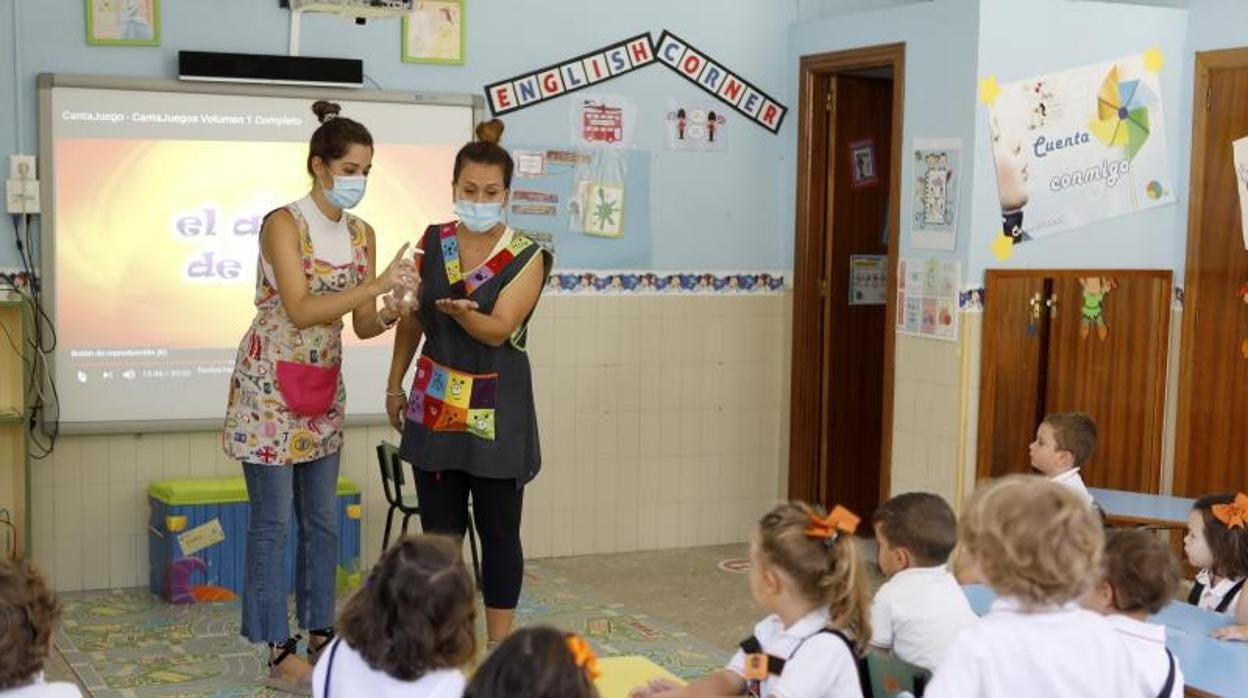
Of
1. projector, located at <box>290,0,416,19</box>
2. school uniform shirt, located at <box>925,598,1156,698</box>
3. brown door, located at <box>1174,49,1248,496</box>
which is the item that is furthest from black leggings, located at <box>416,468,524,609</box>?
brown door, located at <box>1174,49,1248,496</box>

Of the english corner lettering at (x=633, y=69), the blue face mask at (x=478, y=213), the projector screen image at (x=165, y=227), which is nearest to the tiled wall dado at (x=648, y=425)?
the projector screen image at (x=165, y=227)

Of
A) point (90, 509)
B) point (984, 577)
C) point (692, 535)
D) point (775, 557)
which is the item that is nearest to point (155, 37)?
point (90, 509)

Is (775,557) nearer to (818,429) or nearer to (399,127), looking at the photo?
(399,127)

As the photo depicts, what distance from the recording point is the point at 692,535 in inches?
284

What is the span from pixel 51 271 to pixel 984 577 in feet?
13.7

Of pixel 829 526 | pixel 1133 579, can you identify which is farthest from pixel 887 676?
pixel 1133 579

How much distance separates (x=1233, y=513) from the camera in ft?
13.8

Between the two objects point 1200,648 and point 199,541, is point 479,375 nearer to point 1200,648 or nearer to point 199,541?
point 199,541

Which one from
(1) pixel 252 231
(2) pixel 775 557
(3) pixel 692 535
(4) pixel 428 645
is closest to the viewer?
(4) pixel 428 645

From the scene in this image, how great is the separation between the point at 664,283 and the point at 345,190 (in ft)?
8.20

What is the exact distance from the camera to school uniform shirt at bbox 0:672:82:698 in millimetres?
2535

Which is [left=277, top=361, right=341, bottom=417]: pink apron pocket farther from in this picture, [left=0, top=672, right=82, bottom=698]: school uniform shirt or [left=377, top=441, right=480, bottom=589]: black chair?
[left=0, top=672, right=82, bottom=698]: school uniform shirt

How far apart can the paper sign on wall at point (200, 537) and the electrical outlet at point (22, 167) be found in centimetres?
135

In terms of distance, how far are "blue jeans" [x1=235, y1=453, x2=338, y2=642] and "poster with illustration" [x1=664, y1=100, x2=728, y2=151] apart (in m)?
2.60
